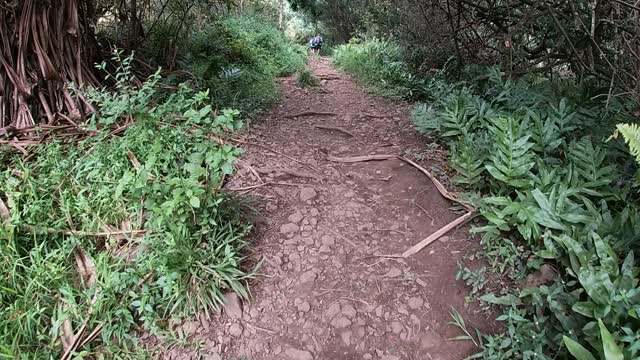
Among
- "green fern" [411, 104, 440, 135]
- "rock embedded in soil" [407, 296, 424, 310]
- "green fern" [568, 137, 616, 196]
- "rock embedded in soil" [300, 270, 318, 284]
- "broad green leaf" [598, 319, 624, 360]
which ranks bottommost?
"rock embedded in soil" [407, 296, 424, 310]

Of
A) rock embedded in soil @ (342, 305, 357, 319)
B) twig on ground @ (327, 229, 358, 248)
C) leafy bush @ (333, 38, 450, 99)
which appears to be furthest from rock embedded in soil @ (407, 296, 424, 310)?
leafy bush @ (333, 38, 450, 99)

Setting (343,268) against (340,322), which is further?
(343,268)

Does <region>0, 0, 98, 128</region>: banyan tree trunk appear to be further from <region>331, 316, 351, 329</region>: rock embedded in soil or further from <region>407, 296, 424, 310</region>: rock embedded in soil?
<region>407, 296, 424, 310</region>: rock embedded in soil

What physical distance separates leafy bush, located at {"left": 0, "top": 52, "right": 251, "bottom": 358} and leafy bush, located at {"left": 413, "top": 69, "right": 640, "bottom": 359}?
1586mm

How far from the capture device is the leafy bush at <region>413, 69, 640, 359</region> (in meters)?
1.85

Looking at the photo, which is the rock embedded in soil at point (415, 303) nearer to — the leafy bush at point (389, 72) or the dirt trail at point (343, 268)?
the dirt trail at point (343, 268)

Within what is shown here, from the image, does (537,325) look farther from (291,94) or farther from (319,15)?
(319,15)

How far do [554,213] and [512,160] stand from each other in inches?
21.2

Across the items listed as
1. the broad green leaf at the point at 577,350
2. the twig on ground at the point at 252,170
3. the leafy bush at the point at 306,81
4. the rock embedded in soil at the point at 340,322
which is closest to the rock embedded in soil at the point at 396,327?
the rock embedded in soil at the point at 340,322

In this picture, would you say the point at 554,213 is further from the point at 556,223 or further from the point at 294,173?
the point at 294,173

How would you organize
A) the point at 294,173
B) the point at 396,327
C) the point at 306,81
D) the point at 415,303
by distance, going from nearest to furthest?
the point at 396,327 < the point at 415,303 < the point at 294,173 < the point at 306,81

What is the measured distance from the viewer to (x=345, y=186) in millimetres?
3420

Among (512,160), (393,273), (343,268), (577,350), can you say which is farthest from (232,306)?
(512,160)

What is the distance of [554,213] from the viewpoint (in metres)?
2.38
